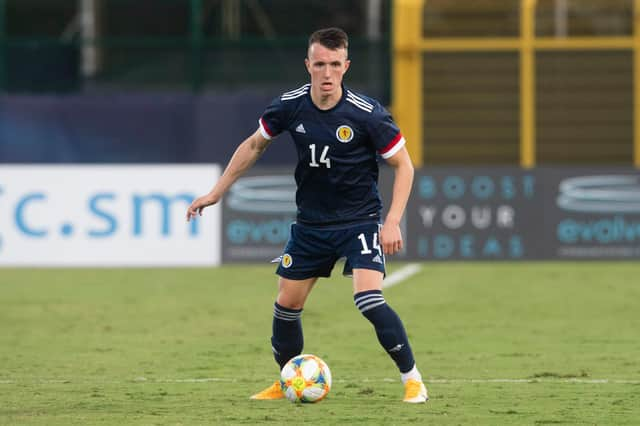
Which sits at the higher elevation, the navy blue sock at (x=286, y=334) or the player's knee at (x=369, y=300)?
the player's knee at (x=369, y=300)

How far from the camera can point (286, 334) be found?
26.1 feet

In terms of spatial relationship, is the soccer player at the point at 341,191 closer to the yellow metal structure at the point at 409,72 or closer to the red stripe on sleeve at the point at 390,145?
the red stripe on sleeve at the point at 390,145

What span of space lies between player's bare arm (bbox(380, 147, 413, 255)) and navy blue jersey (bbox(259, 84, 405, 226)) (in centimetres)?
7

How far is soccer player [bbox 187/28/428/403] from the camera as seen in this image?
749 cm

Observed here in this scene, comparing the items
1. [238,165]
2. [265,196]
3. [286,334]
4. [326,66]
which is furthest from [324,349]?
[265,196]

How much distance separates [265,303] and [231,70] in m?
9.30

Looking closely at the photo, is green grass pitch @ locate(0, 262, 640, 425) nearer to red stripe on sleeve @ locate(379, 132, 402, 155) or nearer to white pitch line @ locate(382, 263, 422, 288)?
white pitch line @ locate(382, 263, 422, 288)

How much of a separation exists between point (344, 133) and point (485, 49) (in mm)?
16112

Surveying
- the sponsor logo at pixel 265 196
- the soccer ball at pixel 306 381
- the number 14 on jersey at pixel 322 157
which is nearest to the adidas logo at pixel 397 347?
the soccer ball at pixel 306 381

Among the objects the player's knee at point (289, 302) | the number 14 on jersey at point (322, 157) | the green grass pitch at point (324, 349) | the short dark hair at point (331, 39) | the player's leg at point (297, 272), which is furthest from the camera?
the player's knee at point (289, 302)

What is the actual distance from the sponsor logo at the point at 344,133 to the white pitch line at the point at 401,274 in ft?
28.3

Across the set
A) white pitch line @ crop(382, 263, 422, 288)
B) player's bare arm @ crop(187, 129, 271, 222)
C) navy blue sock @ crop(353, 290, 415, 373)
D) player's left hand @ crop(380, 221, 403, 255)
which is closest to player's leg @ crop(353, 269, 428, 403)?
navy blue sock @ crop(353, 290, 415, 373)

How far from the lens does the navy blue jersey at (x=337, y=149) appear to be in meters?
7.53

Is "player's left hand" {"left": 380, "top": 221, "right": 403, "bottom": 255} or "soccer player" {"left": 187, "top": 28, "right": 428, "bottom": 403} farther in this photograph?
"soccer player" {"left": 187, "top": 28, "right": 428, "bottom": 403}
